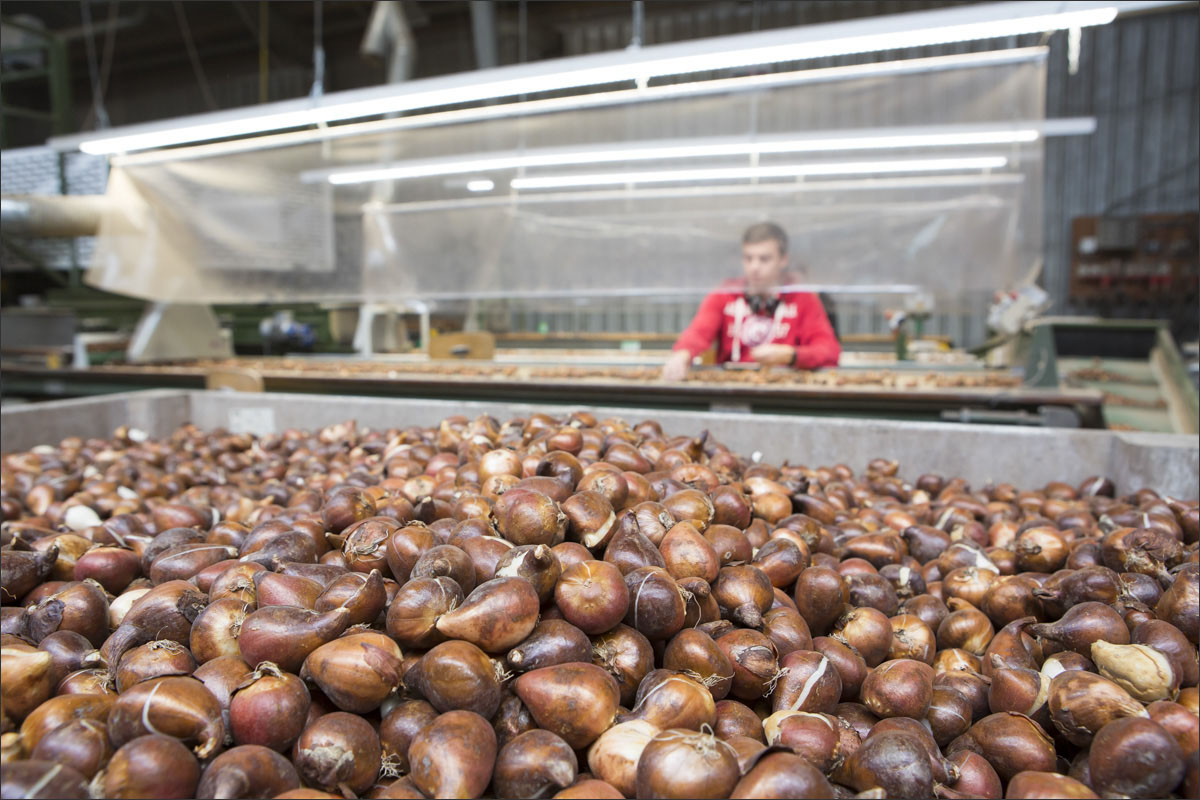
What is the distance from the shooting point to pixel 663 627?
103 cm

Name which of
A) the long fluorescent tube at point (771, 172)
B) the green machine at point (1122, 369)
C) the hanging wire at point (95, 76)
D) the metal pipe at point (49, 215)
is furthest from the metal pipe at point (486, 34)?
the green machine at point (1122, 369)

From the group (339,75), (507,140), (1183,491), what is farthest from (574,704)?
(339,75)

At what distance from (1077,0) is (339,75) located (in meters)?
11.1

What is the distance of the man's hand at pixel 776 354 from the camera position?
4.28 meters

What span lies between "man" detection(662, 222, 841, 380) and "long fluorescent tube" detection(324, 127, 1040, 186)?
2.26 ft

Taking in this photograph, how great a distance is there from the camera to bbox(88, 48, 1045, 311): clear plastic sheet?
191 inches

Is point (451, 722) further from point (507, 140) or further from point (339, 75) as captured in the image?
point (339, 75)

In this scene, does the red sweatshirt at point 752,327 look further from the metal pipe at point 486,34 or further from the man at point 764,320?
the metal pipe at point 486,34

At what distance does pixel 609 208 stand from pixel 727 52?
2769mm

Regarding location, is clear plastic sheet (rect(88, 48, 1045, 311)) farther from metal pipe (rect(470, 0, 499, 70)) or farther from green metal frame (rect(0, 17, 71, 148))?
green metal frame (rect(0, 17, 71, 148))

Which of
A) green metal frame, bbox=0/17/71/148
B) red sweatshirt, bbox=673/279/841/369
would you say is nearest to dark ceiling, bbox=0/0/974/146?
green metal frame, bbox=0/17/71/148

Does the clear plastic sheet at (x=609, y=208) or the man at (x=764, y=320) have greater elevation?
the clear plastic sheet at (x=609, y=208)

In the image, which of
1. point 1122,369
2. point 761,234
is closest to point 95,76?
point 761,234

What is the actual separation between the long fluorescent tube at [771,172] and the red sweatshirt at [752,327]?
1011 mm
